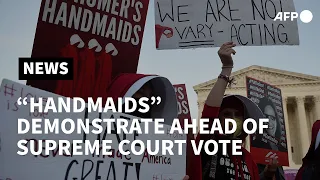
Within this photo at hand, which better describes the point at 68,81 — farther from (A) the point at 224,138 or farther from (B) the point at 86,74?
(A) the point at 224,138

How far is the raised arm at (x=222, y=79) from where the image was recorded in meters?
2.17

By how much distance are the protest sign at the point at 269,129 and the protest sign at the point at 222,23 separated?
249 centimetres

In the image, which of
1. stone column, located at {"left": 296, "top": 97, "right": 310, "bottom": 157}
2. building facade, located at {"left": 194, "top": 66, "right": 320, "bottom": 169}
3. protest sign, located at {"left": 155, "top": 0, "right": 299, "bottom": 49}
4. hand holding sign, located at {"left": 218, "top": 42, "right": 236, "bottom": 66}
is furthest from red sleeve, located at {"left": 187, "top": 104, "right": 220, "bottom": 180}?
stone column, located at {"left": 296, "top": 97, "right": 310, "bottom": 157}

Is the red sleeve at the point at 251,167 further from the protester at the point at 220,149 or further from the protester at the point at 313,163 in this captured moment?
the protester at the point at 313,163

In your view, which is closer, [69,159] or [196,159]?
[69,159]

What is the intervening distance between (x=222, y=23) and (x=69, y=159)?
1.92 m

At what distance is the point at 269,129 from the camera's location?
6.20 m

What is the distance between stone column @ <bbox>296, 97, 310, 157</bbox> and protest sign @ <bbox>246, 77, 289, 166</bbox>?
2841 cm

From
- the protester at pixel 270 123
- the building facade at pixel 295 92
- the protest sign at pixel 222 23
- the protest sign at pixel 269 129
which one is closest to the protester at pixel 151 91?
the protest sign at pixel 222 23

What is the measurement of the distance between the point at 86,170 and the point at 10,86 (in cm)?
48

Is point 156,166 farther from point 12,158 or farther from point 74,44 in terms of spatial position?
point 74,44

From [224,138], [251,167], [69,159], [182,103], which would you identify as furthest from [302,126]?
[69,159]

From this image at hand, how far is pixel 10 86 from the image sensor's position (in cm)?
148

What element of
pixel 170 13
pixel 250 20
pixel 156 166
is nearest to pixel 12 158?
pixel 156 166
